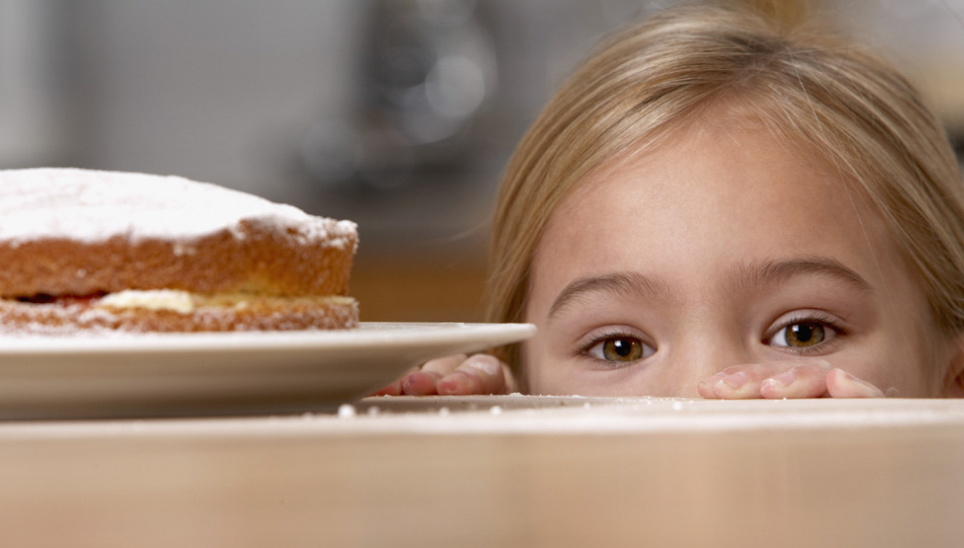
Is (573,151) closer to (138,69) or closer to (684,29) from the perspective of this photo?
(684,29)

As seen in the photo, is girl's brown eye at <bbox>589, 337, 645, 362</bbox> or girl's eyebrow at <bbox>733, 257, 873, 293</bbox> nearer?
girl's eyebrow at <bbox>733, 257, 873, 293</bbox>

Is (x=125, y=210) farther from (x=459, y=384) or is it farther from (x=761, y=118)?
(x=761, y=118)

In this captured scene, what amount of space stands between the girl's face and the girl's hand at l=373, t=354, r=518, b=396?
10 cm

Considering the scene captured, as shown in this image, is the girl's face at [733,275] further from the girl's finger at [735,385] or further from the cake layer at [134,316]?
the cake layer at [134,316]

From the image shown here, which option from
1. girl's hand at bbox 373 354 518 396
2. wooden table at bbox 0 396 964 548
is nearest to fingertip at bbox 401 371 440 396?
girl's hand at bbox 373 354 518 396

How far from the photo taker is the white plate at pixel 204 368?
1.19 ft

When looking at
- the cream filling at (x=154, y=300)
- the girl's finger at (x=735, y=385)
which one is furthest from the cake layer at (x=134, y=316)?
the girl's finger at (x=735, y=385)

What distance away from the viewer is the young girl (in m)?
0.98

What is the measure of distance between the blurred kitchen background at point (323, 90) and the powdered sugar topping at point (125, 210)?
228 cm

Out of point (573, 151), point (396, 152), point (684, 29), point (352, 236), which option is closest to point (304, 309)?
point (352, 236)

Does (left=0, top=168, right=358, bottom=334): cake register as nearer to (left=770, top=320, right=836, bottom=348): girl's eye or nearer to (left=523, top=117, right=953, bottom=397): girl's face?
(left=523, top=117, right=953, bottom=397): girl's face

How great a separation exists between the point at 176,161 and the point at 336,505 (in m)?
3.29

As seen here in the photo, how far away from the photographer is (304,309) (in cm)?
49

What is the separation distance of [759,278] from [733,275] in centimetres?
3
